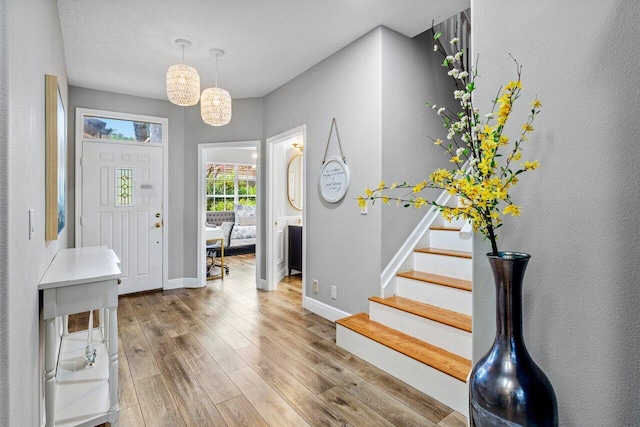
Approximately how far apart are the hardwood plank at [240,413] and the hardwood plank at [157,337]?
38.1 inches

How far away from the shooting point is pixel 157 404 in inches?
76.1

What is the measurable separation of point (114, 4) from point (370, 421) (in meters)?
3.33

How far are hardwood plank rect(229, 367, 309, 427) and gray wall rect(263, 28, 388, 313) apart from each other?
1.14 metres

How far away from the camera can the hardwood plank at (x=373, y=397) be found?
1.76 m

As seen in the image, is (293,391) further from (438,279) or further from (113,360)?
(438,279)

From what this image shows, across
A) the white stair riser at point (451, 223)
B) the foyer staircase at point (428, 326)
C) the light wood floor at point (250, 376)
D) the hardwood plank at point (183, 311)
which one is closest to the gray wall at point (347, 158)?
the foyer staircase at point (428, 326)

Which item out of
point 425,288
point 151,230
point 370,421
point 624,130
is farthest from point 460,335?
point 151,230

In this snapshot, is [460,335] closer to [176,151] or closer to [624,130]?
[624,130]

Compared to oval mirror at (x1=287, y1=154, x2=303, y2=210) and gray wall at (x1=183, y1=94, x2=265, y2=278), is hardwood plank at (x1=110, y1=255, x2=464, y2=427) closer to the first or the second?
gray wall at (x1=183, y1=94, x2=265, y2=278)

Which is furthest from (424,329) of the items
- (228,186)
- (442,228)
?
(228,186)

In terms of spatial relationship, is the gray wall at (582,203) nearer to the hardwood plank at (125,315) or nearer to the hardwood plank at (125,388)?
the hardwood plank at (125,388)

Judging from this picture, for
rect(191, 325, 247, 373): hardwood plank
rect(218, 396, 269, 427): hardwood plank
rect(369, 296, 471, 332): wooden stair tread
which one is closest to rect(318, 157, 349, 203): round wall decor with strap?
rect(369, 296, 471, 332): wooden stair tread

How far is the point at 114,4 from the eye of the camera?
237 cm

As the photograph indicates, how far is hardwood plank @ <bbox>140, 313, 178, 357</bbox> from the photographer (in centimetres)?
263
